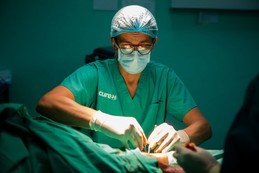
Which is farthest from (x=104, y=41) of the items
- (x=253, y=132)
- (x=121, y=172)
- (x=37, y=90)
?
(x=253, y=132)

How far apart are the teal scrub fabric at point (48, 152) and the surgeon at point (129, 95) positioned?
35 centimetres

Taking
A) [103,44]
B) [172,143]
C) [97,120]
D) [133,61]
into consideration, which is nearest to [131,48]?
[133,61]

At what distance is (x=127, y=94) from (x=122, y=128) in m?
0.37

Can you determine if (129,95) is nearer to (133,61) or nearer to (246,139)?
(133,61)

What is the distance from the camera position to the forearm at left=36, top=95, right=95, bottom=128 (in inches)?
61.9

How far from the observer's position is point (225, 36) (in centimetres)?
269

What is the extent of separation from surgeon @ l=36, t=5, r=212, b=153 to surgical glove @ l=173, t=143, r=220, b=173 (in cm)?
39

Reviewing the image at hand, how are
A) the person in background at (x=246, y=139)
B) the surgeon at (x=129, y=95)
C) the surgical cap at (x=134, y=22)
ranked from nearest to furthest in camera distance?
the person in background at (x=246, y=139)
the surgeon at (x=129, y=95)
the surgical cap at (x=134, y=22)

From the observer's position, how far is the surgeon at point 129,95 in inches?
61.7

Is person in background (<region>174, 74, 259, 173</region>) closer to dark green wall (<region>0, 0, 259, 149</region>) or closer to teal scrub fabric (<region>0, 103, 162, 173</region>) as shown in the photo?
teal scrub fabric (<region>0, 103, 162, 173</region>)

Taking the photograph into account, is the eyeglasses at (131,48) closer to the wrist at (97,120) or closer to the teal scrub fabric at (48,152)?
the wrist at (97,120)

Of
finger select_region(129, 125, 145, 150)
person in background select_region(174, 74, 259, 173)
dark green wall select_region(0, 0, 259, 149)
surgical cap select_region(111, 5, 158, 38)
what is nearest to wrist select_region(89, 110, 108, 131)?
finger select_region(129, 125, 145, 150)

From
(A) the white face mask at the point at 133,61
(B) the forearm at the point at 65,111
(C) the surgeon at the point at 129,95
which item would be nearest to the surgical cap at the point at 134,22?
(C) the surgeon at the point at 129,95

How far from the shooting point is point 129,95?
179 centimetres
